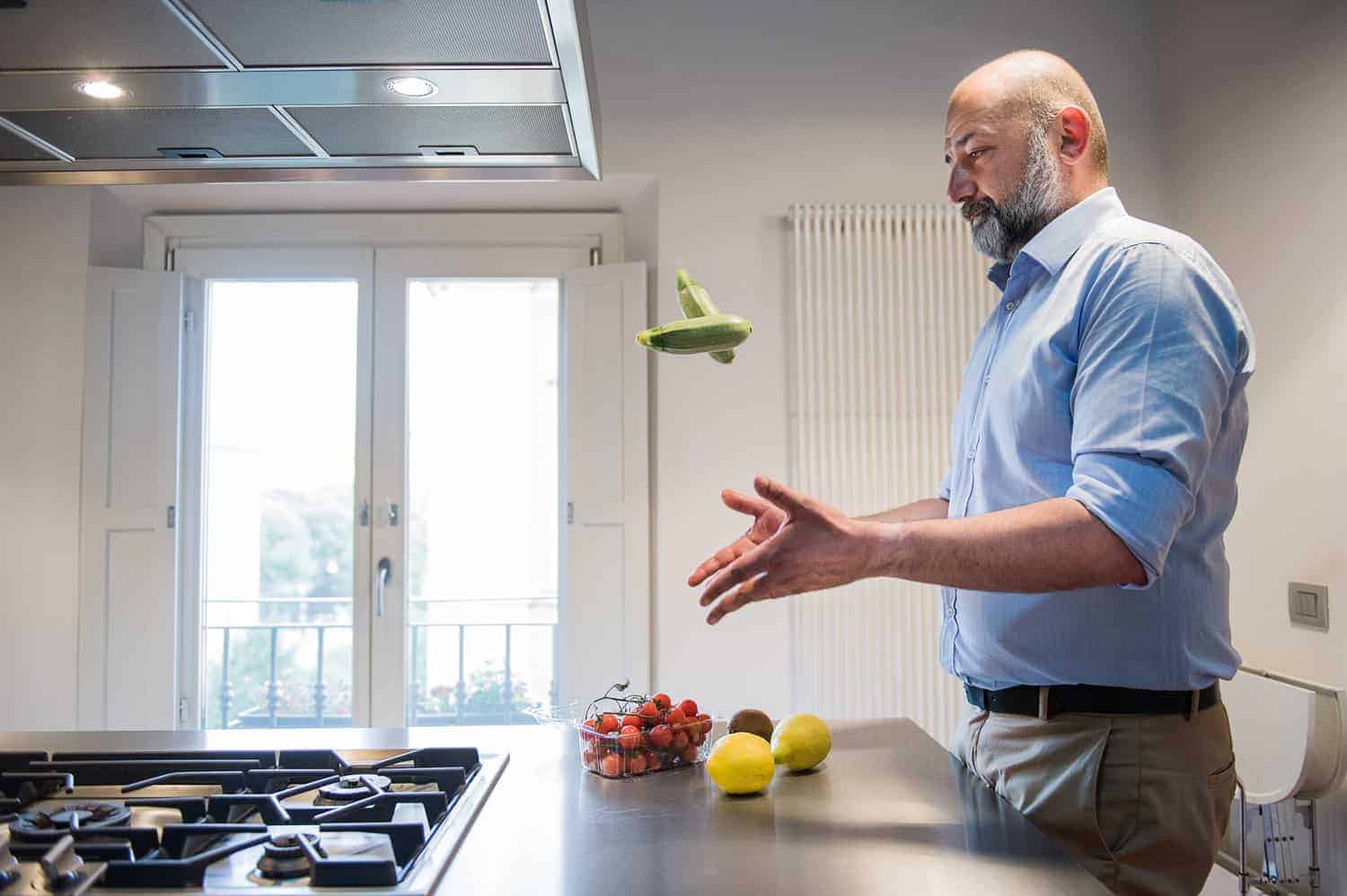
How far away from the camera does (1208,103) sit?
10.3 ft

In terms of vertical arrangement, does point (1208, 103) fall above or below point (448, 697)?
above

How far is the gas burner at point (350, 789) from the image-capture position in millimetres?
1240

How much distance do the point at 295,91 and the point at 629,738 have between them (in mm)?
983

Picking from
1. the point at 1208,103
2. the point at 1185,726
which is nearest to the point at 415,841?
the point at 1185,726

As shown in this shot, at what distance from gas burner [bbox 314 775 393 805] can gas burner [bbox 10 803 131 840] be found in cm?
21

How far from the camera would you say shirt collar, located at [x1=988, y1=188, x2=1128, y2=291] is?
4.59 ft

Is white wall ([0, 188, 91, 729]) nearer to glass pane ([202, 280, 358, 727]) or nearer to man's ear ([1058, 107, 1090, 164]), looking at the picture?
glass pane ([202, 280, 358, 727])

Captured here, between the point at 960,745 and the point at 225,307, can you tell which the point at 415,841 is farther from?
the point at 225,307

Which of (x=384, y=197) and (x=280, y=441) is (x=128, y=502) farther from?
(x=384, y=197)

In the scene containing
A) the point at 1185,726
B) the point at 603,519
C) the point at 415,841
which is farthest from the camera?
the point at 603,519

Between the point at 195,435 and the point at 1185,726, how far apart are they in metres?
3.33

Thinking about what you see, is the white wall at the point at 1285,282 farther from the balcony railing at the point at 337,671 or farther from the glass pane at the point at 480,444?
the balcony railing at the point at 337,671

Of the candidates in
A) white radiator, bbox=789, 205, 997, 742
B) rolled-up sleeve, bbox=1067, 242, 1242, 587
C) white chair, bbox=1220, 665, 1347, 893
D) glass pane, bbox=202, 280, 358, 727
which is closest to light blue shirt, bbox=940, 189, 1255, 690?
rolled-up sleeve, bbox=1067, 242, 1242, 587

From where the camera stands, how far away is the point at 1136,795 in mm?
1270
